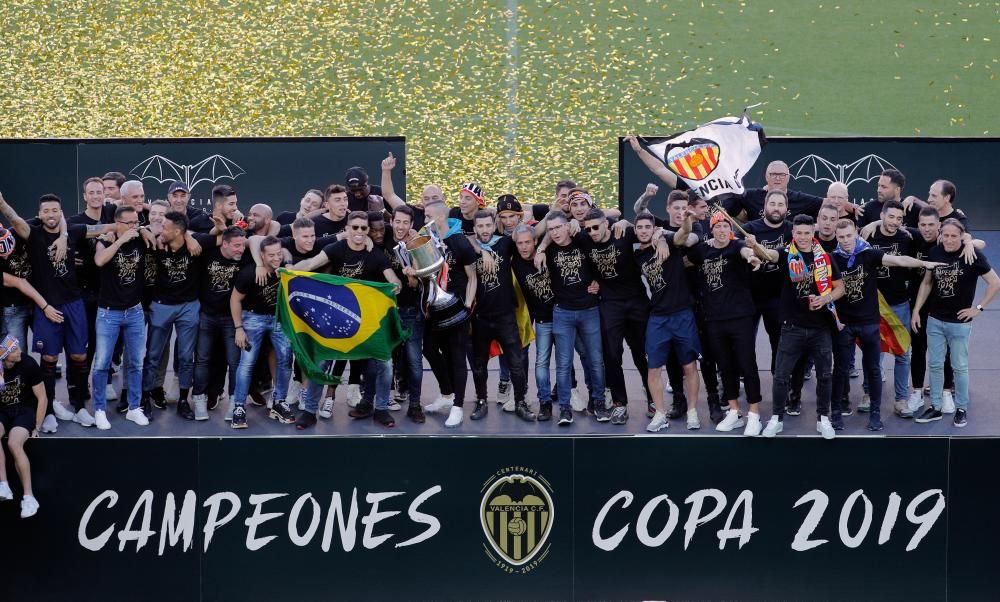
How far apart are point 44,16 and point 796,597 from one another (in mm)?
16642

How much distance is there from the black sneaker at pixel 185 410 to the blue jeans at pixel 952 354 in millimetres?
6555

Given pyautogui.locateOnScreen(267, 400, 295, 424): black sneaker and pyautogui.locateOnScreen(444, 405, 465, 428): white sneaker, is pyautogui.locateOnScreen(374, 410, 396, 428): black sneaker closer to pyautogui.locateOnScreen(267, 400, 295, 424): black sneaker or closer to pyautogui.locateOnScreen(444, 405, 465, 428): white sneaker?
pyautogui.locateOnScreen(444, 405, 465, 428): white sneaker

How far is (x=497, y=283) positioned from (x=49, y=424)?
3994 millimetres

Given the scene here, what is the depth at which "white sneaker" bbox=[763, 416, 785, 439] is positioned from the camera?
395 inches

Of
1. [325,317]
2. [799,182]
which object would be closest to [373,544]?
[325,317]

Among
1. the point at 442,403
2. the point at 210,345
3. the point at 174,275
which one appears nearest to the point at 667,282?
the point at 442,403

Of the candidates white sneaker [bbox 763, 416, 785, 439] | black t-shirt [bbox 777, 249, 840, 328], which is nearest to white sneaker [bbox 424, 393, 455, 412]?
white sneaker [bbox 763, 416, 785, 439]

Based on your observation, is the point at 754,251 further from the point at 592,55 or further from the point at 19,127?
the point at 19,127

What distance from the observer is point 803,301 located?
32.8 feet

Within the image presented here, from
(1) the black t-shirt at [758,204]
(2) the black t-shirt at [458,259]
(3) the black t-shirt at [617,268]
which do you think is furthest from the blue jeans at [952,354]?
(2) the black t-shirt at [458,259]

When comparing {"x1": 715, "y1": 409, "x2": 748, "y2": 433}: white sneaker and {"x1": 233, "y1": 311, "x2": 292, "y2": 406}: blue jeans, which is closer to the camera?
{"x1": 715, "y1": 409, "x2": 748, "y2": 433}: white sneaker

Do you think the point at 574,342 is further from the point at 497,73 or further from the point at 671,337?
the point at 497,73

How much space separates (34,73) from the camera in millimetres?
20047

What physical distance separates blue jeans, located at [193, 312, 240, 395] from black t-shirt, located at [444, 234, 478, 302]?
6.45ft
